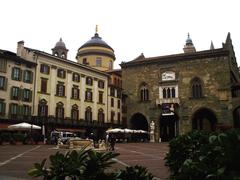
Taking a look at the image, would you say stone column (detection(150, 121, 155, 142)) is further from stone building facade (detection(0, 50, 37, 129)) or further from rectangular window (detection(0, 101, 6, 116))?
rectangular window (detection(0, 101, 6, 116))

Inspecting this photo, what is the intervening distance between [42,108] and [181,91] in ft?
72.2

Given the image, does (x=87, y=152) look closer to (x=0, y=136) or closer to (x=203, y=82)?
(x=0, y=136)

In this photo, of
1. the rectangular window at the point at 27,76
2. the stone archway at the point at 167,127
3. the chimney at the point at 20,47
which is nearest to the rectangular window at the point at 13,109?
the rectangular window at the point at 27,76

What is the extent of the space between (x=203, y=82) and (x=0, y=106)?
2965 cm

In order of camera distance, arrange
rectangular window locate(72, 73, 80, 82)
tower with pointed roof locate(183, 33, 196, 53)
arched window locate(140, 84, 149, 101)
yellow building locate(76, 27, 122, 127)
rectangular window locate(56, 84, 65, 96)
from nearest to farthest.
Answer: rectangular window locate(56, 84, 65, 96) < rectangular window locate(72, 73, 80, 82) < arched window locate(140, 84, 149, 101) < yellow building locate(76, 27, 122, 127) < tower with pointed roof locate(183, 33, 196, 53)

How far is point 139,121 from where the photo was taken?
54875 mm

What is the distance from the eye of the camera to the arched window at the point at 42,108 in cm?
4101

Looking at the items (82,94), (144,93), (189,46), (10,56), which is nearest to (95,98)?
(82,94)

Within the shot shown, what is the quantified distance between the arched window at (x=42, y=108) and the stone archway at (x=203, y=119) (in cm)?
2240

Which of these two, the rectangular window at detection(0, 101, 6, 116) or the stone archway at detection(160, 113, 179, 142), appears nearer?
the rectangular window at detection(0, 101, 6, 116)

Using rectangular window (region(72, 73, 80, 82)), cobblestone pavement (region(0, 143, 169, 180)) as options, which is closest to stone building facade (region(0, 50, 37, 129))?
rectangular window (region(72, 73, 80, 82))

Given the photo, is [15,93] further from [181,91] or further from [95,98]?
[181,91]

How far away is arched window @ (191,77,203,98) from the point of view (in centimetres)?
4875

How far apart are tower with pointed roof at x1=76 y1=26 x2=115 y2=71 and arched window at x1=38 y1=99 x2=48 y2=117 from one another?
20.7m
